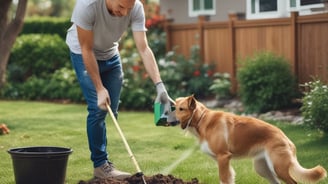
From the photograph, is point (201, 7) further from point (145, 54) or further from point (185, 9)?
point (145, 54)

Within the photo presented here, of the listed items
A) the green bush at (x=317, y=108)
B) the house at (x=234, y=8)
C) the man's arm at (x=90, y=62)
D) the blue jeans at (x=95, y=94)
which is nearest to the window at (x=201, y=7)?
the house at (x=234, y=8)

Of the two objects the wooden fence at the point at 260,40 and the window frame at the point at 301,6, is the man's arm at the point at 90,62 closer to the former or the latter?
the wooden fence at the point at 260,40

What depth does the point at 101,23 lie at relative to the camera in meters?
5.87

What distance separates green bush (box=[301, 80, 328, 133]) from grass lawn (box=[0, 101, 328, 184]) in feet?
0.65

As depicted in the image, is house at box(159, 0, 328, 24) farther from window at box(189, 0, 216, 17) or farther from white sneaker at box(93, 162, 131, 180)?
white sneaker at box(93, 162, 131, 180)

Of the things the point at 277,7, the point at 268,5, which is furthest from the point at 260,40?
the point at 268,5

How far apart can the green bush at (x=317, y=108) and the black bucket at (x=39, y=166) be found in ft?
12.9

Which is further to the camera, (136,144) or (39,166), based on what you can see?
(136,144)

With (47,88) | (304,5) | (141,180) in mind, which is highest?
(304,5)

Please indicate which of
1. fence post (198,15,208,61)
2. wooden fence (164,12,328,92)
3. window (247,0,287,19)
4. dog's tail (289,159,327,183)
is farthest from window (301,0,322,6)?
dog's tail (289,159,327,183)

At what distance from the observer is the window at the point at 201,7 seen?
54.5ft

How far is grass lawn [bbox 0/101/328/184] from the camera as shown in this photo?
706cm

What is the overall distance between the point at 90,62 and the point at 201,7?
11.4 meters

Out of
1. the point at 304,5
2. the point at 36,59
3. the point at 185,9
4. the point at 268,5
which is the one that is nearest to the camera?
the point at 304,5
